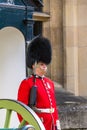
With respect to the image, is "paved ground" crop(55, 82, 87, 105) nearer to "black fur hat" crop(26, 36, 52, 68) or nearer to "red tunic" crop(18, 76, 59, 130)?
"black fur hat" crop(26, 36, 52, 68)

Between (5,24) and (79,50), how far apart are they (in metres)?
4.77

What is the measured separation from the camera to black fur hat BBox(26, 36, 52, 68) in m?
5.64

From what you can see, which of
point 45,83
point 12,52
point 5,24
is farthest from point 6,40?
point 45,83

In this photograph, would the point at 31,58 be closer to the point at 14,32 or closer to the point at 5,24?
the point at 5,24

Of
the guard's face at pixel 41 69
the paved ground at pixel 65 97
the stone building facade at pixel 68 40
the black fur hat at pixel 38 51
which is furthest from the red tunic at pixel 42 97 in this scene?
the stone building facade at pixel 68 40

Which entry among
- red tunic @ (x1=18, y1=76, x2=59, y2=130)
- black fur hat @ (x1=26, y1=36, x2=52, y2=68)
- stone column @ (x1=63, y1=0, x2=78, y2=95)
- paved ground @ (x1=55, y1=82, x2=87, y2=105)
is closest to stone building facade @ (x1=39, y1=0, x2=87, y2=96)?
stone column @ (x1=63, y1=0, x2=78, y2=95)

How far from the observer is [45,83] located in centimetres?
552

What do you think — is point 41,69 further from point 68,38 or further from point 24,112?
point 68,38

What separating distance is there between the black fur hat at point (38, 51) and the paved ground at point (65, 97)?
123 inches

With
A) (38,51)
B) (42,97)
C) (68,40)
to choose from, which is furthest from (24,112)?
(68,40)

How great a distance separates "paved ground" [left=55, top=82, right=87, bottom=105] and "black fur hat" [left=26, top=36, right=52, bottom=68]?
3.13 m

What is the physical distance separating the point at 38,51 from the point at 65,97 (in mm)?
3986

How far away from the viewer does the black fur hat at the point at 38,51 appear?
564 cm

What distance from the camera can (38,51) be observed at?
5.78 metres
